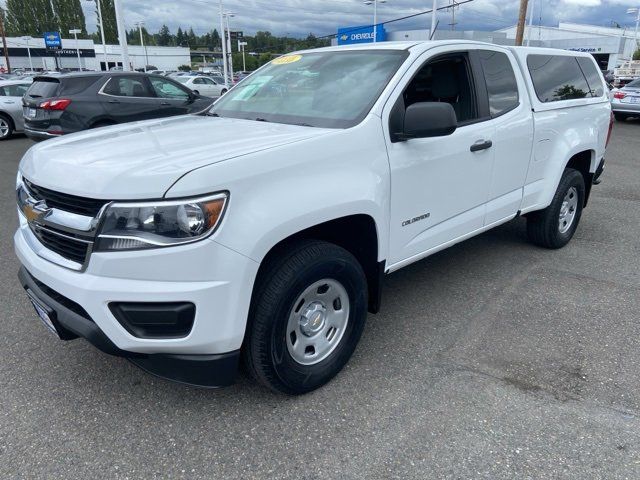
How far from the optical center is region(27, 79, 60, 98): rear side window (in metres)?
10.1

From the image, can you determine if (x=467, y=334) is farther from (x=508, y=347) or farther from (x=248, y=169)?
(x=248, y=169)

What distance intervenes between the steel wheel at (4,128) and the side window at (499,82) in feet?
44.7

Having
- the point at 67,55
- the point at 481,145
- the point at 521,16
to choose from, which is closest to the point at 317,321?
the point at 481,145

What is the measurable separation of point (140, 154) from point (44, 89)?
9.36 meters

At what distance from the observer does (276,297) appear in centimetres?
247

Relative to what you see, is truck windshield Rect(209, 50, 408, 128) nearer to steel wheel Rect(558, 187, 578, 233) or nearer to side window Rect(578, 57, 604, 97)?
steel wheel Rect(558, 187, 578, 233)

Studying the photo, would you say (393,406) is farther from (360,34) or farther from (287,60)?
(360,34)

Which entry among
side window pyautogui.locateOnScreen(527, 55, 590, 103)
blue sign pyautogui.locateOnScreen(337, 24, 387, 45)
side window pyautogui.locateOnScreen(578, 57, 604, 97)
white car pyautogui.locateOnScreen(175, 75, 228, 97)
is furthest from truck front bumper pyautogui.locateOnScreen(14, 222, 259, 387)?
blue sign pyautogui.locateOnScreen(337, 24, 387, 45)

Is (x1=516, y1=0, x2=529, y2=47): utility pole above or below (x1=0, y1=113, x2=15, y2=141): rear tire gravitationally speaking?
above

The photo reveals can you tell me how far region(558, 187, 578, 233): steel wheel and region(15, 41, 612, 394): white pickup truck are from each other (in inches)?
45.3

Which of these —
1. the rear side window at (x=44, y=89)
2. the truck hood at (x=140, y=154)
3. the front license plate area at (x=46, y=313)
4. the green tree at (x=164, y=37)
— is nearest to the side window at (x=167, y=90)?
the rear side window at (x=44, y=89)

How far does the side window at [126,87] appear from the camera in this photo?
10279 mm

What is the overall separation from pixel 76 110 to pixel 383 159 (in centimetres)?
864

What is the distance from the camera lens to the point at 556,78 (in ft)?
15.6
